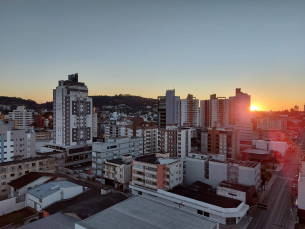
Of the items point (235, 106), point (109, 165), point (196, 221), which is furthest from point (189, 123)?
point (196, 221)

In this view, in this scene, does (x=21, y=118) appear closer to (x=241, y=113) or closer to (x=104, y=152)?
(x=104, y=152)

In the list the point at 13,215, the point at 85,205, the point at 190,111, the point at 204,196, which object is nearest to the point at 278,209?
the point at 204,196

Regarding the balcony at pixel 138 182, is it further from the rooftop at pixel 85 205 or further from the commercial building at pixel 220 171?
the commercial building at pixel 220 171

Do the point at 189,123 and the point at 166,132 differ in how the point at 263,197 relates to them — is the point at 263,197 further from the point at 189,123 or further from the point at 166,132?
the point at 189,123

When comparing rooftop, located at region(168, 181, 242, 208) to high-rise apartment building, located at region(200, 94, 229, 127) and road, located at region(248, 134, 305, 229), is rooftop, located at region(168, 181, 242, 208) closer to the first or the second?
road, located at region(248, 134, 305, 229)

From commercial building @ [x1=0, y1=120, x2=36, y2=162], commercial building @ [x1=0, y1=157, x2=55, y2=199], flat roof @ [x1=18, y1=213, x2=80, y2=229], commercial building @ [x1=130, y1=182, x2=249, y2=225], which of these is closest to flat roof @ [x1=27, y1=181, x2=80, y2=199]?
flat roof @ [x1=18, y1=213, x2=80, y2=229]

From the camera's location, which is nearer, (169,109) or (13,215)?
(13,215)

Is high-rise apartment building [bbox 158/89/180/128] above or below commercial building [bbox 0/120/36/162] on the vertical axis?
above
